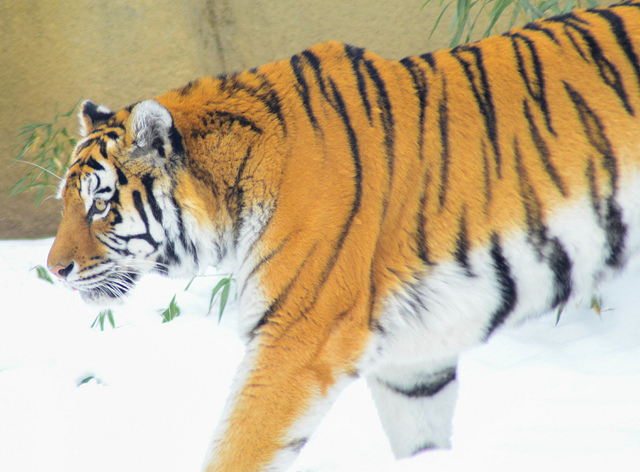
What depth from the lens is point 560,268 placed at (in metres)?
1.37

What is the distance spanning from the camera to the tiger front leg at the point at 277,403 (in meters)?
1.23

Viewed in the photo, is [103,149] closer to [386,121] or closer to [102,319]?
[386,121]

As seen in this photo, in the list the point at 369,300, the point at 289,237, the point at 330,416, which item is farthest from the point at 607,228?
the point at 330,416

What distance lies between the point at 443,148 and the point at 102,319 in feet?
5.82

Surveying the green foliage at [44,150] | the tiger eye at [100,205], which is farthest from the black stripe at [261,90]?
the green foliage at [44,150]

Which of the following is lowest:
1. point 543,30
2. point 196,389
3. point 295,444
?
point 196,389

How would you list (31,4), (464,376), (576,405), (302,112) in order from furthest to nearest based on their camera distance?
1. (31,4)
2. (464,376)
3. (576,405)
4. (302,112)

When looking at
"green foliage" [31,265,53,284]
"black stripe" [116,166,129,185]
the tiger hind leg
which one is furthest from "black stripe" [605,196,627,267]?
"green foliage" [31,265,53,284]

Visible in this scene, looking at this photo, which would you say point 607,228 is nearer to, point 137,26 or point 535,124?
point 535,124

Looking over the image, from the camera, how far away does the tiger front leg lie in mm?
1229

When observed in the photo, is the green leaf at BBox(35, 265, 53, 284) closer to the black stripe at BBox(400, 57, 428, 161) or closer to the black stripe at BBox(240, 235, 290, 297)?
the black stripe at BBox(240, 235, 290, 297)

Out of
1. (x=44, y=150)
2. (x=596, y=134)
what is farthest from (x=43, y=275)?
(x=596, y=134)

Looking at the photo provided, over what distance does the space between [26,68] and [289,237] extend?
2607 millimetres

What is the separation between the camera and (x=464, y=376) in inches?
92.6
